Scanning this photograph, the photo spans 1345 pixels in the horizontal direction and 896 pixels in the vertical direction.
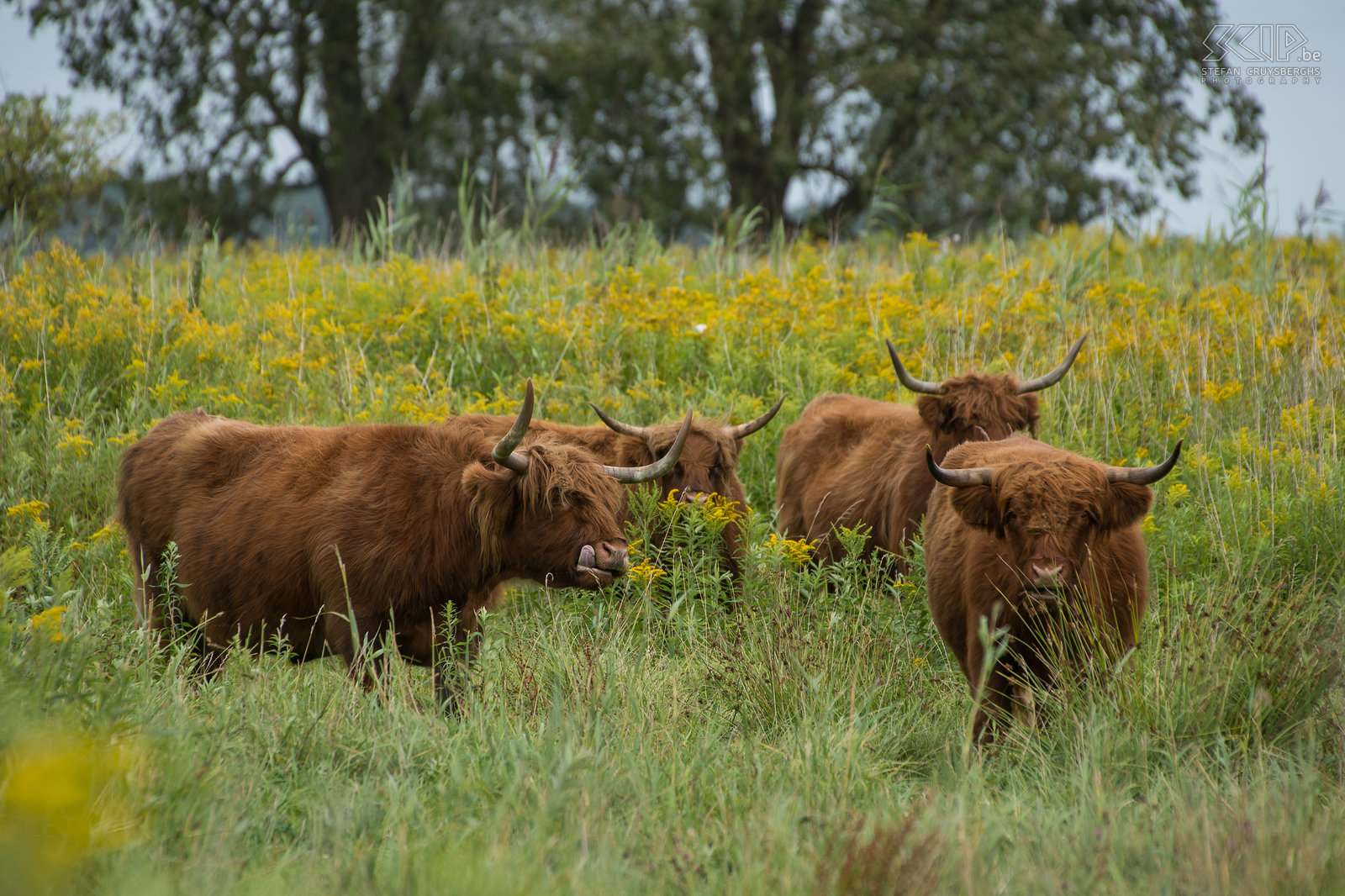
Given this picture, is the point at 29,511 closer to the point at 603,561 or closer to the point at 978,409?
the point at 603,561

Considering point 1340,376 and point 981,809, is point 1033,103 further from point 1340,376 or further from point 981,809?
point 981,809

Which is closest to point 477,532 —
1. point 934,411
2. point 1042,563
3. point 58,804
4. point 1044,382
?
point 1042,563

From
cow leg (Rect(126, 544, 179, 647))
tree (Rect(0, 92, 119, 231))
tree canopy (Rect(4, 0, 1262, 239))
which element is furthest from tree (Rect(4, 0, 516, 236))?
cow leg (Rect(126, 544, 179, 647))

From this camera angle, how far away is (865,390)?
8461mm

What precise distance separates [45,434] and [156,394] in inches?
28.4

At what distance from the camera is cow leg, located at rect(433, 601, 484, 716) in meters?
4.45

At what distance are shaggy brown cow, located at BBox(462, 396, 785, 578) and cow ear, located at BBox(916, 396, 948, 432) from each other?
778mm

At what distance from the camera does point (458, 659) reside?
4.83 m

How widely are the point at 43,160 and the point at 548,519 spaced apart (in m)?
8.35

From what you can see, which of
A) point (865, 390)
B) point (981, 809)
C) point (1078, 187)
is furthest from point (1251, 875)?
point (1078, 187)

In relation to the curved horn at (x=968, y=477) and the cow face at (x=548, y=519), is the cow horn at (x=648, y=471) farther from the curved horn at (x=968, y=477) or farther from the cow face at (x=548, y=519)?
the curved horn at (x=968, y=477)

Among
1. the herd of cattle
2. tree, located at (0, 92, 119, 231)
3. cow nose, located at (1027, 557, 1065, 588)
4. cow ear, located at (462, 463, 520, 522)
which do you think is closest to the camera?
cow nose, located at (1027, 557, 1065, 588)

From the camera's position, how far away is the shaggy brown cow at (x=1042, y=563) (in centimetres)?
398

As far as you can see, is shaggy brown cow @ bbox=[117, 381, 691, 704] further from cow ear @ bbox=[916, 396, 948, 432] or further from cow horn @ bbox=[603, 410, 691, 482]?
cow ear @ bbox=[916, 396, 948, 432]
